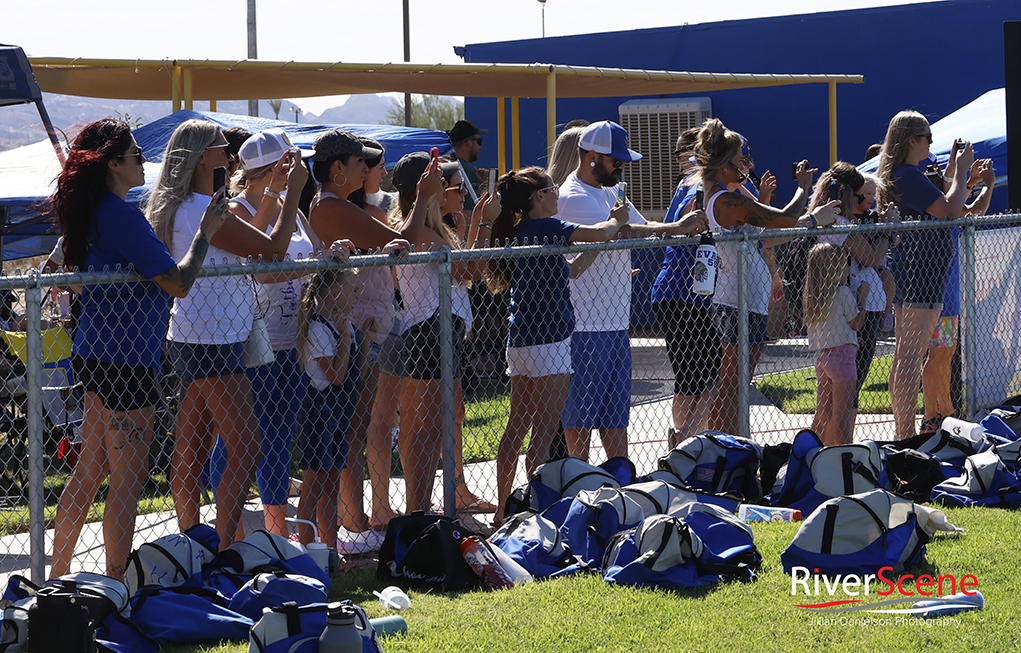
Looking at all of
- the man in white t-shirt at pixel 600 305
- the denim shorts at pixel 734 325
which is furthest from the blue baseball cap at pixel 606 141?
the denim shorts at pixel 734 325

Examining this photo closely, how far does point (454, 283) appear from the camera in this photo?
5680mm

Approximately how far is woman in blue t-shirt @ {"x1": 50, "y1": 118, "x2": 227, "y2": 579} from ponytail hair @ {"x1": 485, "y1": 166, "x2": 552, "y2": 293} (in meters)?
1.59

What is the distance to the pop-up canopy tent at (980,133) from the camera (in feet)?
37.8

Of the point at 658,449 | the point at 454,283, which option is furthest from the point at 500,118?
the point at 454,283

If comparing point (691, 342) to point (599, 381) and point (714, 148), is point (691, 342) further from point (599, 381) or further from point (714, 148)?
point (714, 148)

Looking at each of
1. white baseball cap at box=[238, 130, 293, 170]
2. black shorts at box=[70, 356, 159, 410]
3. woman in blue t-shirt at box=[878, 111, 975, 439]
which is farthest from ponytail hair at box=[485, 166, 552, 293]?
woman in blue t-shirt at box=[878, 111, 975, 439]

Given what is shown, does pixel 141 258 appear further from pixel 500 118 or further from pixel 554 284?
pixel 500 118

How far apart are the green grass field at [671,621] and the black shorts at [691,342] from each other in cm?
170

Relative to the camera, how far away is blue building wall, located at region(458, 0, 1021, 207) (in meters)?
16.6

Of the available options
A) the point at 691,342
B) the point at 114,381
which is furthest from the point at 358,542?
the point at 691,342

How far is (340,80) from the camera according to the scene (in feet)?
36.7

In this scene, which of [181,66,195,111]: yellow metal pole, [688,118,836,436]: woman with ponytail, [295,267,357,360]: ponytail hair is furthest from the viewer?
[181,66,195,111]: yellow metal pole

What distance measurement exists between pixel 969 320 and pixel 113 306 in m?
5.51

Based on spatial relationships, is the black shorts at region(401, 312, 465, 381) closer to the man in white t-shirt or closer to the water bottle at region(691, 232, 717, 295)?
the man in white t-shirt
